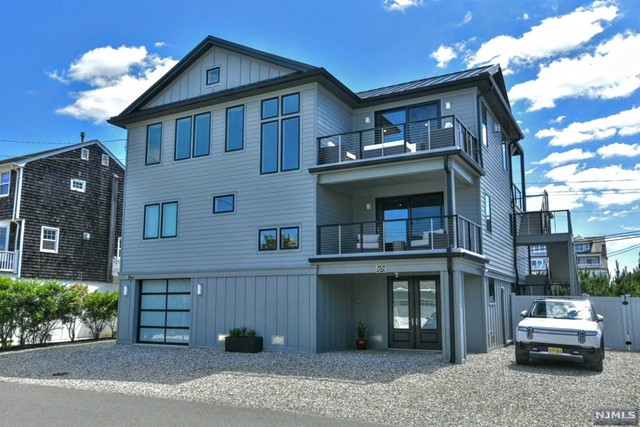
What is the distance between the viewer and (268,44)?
17.6 metres

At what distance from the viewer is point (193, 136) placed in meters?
18.1

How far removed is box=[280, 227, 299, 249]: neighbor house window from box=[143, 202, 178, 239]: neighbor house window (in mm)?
4112

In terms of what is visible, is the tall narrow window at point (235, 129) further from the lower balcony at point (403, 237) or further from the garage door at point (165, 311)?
the garage door at point (165, 311)

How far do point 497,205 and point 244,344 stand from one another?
9.59 metres

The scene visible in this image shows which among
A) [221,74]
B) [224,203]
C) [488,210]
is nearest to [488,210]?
[488,210]

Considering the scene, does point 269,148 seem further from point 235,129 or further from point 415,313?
point 415,313

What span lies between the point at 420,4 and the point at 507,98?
7761 mm

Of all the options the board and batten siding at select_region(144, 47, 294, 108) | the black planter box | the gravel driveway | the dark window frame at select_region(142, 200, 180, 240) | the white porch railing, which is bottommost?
the gravel driveway

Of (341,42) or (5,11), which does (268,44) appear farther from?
(5,11)

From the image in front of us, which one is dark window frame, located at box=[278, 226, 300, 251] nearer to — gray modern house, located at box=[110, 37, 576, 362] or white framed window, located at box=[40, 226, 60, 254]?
gray modern house, located at box=[110, 37, 576, 362]

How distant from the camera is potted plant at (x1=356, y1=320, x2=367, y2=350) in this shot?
16156 millimetres

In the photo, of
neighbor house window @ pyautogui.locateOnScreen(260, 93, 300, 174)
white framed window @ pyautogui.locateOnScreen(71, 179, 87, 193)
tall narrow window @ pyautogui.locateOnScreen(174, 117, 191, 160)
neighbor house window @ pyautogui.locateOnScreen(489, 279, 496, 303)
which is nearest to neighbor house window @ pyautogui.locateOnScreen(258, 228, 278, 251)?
neighbor house window @ pyautogui.locateOnScreen(260, 93, 300, 174)

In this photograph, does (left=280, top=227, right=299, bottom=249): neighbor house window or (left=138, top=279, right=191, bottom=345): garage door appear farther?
(left=138, top=279, right=191, bottom=345): garage door

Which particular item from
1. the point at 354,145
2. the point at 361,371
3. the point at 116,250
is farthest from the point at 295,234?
the point at 116,250
